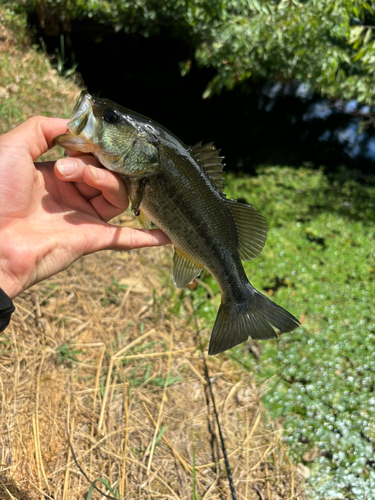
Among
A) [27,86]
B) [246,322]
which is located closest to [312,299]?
[246,322]

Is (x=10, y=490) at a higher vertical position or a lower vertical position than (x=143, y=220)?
lower

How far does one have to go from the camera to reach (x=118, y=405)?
8.76 feet

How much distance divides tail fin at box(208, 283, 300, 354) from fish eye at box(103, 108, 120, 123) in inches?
43.6

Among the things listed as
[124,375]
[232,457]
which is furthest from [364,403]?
[124,375]

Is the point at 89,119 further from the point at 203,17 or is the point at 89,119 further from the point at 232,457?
the point at 203,17

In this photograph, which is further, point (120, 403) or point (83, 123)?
point (120, 403)

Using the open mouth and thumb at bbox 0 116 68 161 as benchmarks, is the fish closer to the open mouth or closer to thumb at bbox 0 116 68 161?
the open mouth

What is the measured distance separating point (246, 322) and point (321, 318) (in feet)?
7.65

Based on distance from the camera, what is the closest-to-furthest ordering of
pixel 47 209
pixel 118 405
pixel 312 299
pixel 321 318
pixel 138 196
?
pixel 138 196
pixel 47 209
pixel 118 405
pixel 321 318
pixel 312 299

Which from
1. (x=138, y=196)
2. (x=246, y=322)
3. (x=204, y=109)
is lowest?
(x=204, y=109)

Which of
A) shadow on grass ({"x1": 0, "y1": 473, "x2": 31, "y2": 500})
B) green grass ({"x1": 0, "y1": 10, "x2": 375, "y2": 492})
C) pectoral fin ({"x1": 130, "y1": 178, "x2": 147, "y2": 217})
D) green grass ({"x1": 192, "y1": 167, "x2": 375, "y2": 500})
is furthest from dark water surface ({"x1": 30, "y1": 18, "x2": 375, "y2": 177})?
shadow on grass ({"x1": 0, "y1": 473, "x2": 31, "y2": 500})

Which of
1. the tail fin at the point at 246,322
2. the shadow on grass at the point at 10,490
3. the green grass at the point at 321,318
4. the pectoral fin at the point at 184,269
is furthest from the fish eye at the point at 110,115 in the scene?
the green grass at the point at 321,318

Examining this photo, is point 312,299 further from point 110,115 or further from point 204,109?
point 204,109

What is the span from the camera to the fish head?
169cm
